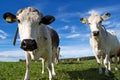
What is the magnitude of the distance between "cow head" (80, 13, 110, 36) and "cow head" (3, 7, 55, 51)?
4717 millimetres

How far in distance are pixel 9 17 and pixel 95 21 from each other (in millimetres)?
6224

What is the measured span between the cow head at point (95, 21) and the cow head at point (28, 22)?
472 cm

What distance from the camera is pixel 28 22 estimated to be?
11242mm

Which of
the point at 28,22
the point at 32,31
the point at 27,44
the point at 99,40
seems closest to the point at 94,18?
the point at 99,40

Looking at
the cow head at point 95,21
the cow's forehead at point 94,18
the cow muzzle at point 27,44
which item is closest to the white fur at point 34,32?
the cow muzzle at point 27,44

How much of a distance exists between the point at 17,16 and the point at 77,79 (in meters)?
4.50

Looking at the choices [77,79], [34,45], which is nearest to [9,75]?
[77,79]

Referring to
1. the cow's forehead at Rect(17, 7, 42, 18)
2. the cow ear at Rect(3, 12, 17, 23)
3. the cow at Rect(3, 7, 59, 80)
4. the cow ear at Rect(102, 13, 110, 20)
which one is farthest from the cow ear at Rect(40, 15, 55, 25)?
the cow ear at Rect(102, 13, 110, 20)

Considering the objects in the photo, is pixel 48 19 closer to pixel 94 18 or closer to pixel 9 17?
pixel 9 17

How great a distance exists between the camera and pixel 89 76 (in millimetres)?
15945

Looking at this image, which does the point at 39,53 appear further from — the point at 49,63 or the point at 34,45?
the point at 34,45

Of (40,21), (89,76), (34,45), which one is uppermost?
(40,21)

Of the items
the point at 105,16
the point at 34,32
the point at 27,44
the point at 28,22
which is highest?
the point at 105,16

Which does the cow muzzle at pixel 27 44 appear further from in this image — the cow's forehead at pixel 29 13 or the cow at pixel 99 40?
the cow at pixel 99 40
